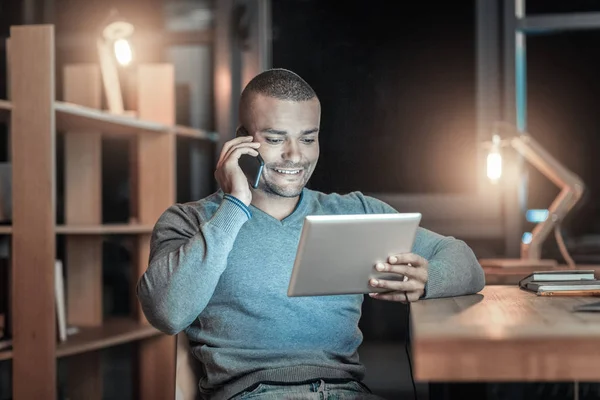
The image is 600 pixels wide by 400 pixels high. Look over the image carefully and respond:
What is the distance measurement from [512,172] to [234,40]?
1.22 meters

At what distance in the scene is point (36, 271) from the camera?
255cm

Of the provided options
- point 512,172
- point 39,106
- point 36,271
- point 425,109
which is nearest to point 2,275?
point 36,271

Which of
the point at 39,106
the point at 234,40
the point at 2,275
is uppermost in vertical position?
the point at 234,40

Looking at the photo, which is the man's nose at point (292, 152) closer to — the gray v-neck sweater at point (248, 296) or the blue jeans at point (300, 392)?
the gray v-neck sweater at point (248, 296)

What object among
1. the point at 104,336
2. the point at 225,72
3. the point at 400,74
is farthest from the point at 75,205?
the point at 400,74

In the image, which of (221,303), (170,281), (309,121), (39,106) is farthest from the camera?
(39,106)

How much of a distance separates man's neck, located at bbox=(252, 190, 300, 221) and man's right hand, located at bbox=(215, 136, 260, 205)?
0.38 ft

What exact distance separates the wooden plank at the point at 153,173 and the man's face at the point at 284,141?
1.42 m

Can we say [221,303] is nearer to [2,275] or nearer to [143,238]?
[2,275]

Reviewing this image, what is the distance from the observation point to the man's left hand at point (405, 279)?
144 centimetres

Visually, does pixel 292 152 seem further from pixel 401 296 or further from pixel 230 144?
pixel 401 296

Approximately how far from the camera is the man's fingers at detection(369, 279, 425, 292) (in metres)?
1.45

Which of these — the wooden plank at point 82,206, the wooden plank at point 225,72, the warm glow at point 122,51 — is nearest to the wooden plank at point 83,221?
the wooden plank at point 82,206

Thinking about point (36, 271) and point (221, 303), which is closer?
point (221, 303)
